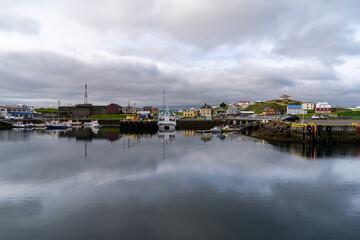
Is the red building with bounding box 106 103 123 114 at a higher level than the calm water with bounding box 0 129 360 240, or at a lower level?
higher

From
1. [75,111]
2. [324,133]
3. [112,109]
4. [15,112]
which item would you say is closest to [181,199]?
[324,133]

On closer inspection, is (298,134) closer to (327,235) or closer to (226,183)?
(226,183)

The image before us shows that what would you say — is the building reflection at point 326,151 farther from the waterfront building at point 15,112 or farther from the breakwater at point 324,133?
the waterfront building at point 15,112

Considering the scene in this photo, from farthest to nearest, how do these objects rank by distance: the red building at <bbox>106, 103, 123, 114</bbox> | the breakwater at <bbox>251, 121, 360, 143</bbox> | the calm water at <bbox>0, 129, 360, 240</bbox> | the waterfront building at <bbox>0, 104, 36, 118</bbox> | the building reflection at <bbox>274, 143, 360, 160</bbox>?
the red building at <bbox>106, 103, 123, 114</bbox> < the waterfront building at <bbox>0, 104, 36, 118</bbox> < the breakwater at <bbox>251, 121, 360, 143</bbox> < the building reflection at <bbox>274, 143, 360, 160</bbox> < the calm water at <bbox>0, 129, 360, 240</bbox>

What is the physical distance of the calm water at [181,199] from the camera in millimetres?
10523

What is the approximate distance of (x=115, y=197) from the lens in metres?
14.5

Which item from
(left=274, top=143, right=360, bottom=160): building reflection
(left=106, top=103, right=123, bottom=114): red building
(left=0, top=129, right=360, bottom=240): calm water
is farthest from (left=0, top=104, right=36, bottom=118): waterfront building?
(left=274, top=143, right=360, bottom=160): building reflection

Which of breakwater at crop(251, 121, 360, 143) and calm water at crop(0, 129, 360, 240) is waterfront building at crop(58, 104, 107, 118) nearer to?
calm water at crop(0, 129, 360, 240)

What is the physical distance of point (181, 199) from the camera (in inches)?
559

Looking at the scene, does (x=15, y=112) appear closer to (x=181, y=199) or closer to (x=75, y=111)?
(x=75, y=111)

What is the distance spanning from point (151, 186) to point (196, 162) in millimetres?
9571

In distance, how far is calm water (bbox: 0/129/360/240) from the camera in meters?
10.5

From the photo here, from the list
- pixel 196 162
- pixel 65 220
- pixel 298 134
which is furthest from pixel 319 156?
pixel 65 220

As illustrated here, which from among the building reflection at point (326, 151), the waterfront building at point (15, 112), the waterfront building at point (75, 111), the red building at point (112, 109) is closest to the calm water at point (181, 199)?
the building reflection at point (326, 151)
